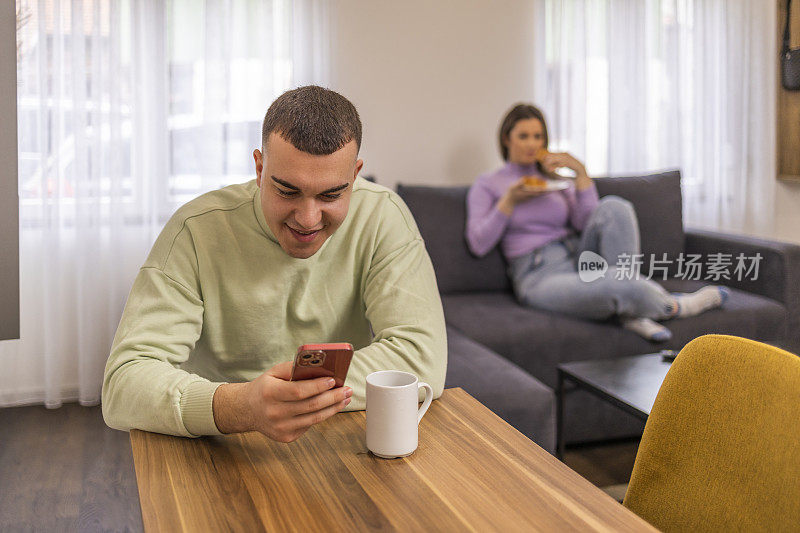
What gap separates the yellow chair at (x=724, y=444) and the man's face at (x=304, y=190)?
53 centimetres

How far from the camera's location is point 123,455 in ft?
8.07

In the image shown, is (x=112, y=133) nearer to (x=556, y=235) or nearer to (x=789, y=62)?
(x=556, y=235)

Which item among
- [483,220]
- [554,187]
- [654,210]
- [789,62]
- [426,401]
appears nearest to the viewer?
[426,401]

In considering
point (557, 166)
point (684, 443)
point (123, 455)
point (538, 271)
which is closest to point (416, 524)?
point (684, 443)

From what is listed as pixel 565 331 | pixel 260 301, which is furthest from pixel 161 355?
pixel 565 331

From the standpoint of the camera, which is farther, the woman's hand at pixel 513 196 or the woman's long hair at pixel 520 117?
the woman's long hair at pixel 520 117

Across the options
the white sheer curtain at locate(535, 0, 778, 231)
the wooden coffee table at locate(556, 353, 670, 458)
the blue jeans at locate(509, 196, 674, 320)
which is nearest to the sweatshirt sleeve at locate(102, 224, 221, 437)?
the wooden coffee table at locate(556, 353, 670, 458)

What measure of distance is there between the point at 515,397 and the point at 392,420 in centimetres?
110

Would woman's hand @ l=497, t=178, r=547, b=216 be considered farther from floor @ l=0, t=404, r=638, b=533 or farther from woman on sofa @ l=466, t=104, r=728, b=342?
floor @ l=0, t=404, r=638, b=533

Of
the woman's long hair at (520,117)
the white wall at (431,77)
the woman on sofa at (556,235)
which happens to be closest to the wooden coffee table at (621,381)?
the woman on sofa at (556,235)

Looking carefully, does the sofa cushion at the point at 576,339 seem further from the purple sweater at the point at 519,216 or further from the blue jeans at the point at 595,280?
the purple sweater at the point at 519,216

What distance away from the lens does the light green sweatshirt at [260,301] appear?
44.3 inches

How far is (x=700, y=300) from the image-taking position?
8.95 feet

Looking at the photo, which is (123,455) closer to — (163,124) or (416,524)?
(163,124)
